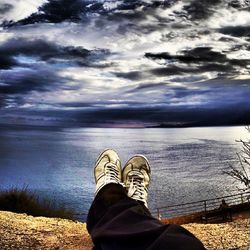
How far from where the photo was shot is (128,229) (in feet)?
8.45

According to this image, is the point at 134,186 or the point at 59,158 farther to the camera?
the point at 59,158

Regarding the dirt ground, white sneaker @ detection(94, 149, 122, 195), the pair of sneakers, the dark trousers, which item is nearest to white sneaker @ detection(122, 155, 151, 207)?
the pair of sneakers

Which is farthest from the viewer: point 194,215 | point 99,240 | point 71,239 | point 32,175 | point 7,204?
point 32,175

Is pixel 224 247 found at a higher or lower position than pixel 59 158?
higher

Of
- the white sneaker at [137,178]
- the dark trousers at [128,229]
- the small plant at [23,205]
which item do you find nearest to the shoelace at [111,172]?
the white sneaker at [137,178]

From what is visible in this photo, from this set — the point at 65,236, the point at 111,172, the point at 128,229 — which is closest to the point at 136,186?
the point at 111,172

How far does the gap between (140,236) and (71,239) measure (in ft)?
10.0

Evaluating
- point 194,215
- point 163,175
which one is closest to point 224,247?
point 194,215

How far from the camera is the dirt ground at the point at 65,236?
187 inches

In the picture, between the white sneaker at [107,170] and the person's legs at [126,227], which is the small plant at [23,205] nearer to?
the white sneaker at [107,170]

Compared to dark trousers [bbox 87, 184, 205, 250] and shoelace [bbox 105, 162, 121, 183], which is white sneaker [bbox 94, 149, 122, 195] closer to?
shoelace [bbox 105, 162, 121, 183]

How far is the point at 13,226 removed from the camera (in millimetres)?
5559

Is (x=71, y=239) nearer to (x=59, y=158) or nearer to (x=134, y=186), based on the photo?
(x=134, y=186)

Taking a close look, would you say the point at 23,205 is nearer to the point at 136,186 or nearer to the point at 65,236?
the point at 65,236
